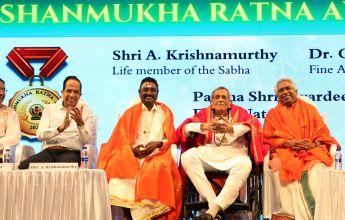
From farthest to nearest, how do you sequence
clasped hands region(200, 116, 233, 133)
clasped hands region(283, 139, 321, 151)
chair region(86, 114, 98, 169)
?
chair region(86, 114, 98, 169), clasped hands region(200, 116, 233, 133), clasped hands region(283, 139, 321, 151)

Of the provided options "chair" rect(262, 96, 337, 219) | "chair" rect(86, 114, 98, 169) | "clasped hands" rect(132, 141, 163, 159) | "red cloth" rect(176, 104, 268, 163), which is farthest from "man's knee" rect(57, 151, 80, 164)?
"chair" rect(262, 96, 337, 219)

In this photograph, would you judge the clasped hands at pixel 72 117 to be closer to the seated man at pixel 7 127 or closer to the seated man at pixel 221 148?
the seated man at pixel 7 127

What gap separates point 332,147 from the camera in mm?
6324

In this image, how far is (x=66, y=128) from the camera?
658cm

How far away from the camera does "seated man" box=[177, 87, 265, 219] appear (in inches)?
235

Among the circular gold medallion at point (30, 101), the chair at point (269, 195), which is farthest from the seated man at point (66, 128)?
the chair at point (269, 195)

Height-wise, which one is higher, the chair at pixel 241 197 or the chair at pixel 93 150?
the chair at pixel 93 150

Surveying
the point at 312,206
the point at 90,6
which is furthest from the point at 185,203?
the point at 90,6

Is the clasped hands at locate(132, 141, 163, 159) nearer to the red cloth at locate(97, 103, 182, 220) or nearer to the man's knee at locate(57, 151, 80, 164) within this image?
the red cloth at locate(97, 103, 182, 220)

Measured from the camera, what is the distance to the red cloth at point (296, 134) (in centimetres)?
613

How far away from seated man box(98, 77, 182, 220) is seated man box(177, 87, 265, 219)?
18 centimetres

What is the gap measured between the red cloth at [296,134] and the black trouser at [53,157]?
1.70 meters

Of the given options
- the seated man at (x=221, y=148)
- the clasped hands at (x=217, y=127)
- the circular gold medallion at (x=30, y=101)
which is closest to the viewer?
the seated man at (x=221, y=148)

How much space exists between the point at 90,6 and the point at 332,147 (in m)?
3.14
